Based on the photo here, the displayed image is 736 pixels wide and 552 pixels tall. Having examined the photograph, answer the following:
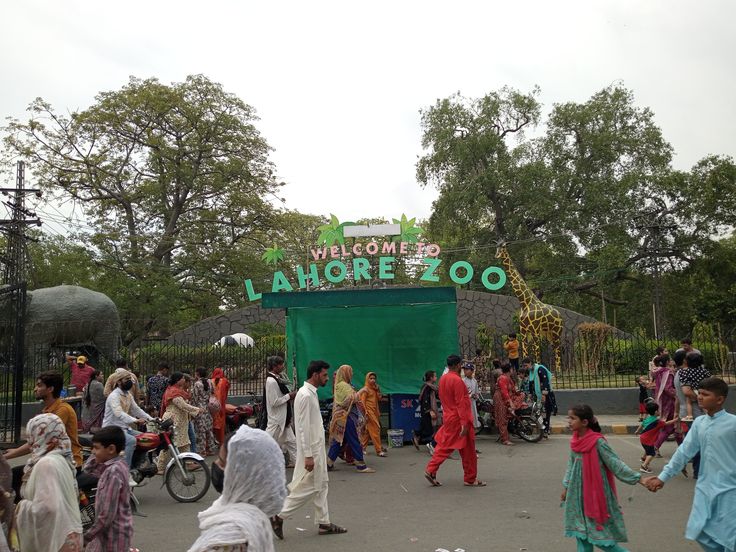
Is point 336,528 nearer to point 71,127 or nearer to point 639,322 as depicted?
point 71,127

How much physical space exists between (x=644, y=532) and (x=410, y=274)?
36.9m

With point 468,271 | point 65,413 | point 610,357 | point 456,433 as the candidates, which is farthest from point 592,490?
point 468,271

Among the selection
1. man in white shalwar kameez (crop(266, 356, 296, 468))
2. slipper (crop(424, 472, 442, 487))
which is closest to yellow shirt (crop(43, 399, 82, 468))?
man in white shalwar kameez (crop(266, 356, 296, 468))

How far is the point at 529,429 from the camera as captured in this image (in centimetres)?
1248

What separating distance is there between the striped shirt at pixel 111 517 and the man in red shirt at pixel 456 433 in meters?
4.87

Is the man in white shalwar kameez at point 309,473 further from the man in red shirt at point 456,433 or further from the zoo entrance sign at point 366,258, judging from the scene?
the zoo entrance sign at point 366,258

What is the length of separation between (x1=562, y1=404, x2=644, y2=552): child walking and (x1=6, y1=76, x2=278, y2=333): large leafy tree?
2301 cm

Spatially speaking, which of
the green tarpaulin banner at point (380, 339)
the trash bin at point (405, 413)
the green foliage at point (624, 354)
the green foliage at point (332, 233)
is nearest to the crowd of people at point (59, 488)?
the green tarpaulin banner at point (380, 339)

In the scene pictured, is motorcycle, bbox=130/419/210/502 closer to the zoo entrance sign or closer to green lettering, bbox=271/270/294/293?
the zoo entrance sign

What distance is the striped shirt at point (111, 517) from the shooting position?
4270 mm

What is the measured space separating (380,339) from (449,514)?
5.94 m

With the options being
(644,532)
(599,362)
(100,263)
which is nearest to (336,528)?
(644,532)

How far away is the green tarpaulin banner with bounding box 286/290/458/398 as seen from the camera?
1273 centimetres

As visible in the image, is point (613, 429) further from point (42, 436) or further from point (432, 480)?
point (42, 436)
